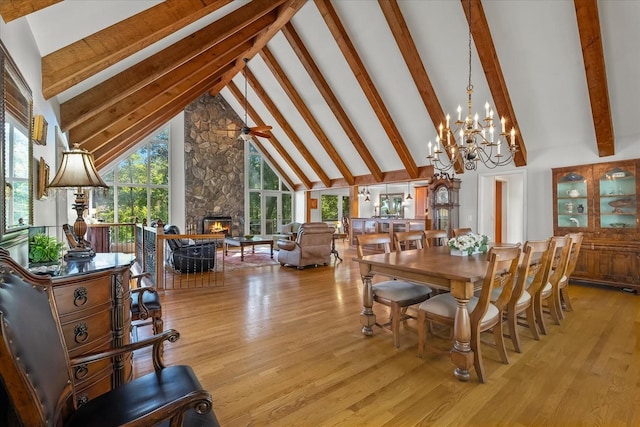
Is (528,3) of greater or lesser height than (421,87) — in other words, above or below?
above

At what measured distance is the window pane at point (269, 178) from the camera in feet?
40.8

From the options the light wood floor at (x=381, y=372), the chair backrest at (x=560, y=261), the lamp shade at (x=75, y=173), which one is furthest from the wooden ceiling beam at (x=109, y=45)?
the chair backrest at (x=560, y=261)

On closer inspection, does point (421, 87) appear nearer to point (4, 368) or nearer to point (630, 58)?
point (630, 58)

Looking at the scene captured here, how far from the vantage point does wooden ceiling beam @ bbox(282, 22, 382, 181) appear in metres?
6.90

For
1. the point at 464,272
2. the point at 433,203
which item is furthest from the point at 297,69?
the point at 464,272

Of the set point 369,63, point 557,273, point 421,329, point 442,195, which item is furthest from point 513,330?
point 369,63

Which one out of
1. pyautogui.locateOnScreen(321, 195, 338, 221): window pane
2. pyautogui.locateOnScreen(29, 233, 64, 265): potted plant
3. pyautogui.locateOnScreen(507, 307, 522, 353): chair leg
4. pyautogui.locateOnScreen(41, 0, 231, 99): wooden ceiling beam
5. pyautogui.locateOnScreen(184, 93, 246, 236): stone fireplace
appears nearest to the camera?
pyautogui.locateOnScreen(29, 233, 64, 265): potted plant

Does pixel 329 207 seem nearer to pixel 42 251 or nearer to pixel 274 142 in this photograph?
pixel 274 142

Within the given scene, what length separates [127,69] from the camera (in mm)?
3621

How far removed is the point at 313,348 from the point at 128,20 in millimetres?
3333

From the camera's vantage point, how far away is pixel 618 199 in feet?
16.7

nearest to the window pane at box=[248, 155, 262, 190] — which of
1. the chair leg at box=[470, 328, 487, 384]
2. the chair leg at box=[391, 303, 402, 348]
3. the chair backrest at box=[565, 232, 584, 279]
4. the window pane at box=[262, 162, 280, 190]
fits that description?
the window pane at box=[262, 162, 280, 190]

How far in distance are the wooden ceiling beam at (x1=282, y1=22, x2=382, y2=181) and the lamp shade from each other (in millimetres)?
5973

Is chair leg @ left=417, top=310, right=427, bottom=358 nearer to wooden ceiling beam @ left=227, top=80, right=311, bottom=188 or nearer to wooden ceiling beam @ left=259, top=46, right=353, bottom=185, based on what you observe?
wooden ceiling beam @ left=259, top=46, right=353, bottom=185
